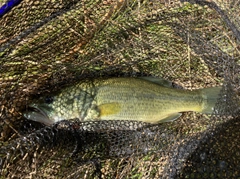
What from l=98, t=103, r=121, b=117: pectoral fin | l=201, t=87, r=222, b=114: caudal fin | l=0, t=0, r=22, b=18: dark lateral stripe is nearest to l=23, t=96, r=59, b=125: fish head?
l=98, t=103, r=121, b=117: pectoral fin

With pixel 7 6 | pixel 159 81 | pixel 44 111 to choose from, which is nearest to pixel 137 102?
pixel 159 81

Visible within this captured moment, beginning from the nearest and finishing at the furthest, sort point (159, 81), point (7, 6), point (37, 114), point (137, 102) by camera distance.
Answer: point (7, 6), point (37, 114), point (137, 102), point (159, 81)

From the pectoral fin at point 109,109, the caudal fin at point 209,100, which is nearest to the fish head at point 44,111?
the pectoral fin at point 109,109

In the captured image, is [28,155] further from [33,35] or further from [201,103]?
[201,103]

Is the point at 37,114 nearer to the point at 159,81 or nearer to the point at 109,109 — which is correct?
the point at 109,109

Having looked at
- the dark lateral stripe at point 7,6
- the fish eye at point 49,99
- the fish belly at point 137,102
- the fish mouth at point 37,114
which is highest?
the dark lateral stripe at point 7,6

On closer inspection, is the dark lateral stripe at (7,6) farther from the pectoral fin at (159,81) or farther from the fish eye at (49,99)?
the pectoral fin at (159,81)
